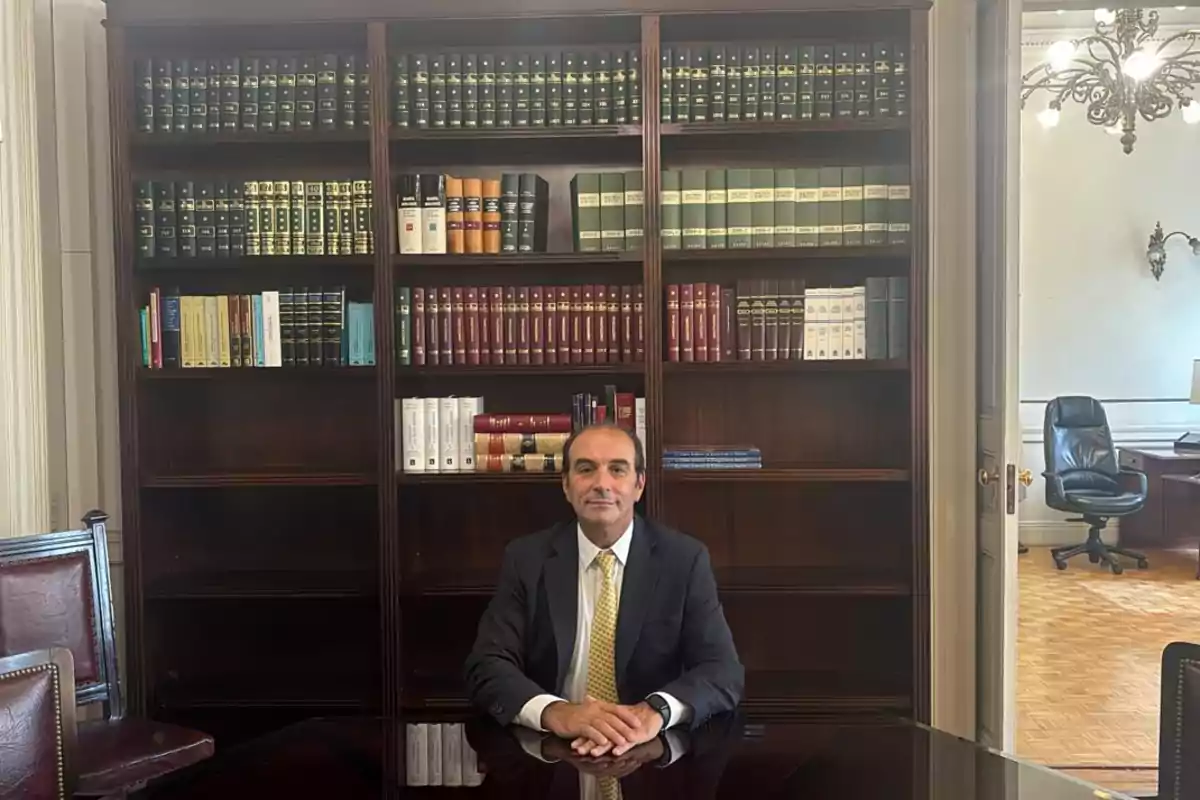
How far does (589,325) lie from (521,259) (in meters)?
0.28

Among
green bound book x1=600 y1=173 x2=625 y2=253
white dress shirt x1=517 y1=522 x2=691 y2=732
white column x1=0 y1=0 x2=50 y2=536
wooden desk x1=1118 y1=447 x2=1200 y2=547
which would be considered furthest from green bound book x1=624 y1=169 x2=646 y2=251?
wooden desk x1=1118 y1=447 x2=1200 y2=547

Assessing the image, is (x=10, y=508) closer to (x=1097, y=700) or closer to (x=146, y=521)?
(x=146, y=521)

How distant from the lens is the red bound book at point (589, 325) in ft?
10.1

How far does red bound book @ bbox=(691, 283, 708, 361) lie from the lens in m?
3.06

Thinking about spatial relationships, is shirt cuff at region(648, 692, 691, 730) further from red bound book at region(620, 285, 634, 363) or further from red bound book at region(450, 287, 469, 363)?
red bound book at region(450, 287, 469, 363)

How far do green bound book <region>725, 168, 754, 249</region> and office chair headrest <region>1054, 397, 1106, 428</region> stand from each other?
15.1 feet

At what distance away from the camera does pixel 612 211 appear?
3.06 meters

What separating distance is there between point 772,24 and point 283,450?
6.47 ft

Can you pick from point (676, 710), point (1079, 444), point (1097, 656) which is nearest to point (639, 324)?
point (676, 710)

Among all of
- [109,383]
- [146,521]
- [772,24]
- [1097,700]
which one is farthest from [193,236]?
[1097,700]

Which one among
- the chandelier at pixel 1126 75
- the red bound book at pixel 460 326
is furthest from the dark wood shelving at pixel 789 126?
the chandelier at pixel 1126 75

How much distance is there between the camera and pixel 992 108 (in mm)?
3051

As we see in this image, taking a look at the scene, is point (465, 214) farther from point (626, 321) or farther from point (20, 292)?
point (20, 292)

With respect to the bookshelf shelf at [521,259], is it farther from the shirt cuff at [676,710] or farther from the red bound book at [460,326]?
the shirt cuff at [676,710]
